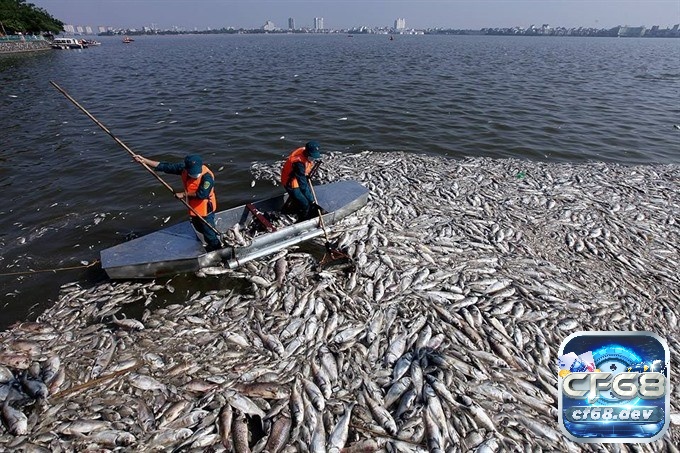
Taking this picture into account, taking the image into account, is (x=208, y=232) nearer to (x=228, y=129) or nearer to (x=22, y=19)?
(x=228, y=129)

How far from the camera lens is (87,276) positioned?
26.5ft

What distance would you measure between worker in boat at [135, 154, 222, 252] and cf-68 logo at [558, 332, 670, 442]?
7092 millimetres

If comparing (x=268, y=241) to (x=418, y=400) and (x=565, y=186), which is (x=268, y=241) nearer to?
(x=418, y=400)

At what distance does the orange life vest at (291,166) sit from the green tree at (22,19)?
263ft

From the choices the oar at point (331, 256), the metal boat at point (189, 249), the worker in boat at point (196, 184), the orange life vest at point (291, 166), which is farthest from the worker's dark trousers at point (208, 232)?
the oar at point (331, 256)

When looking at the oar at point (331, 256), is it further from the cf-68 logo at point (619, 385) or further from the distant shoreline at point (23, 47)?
the distant shoreline at point (23, 47)

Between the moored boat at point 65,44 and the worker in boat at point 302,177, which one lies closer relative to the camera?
the worker in boat at point 302,177

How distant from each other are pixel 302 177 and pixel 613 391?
7.14m

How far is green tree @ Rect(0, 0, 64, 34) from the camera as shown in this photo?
198ft

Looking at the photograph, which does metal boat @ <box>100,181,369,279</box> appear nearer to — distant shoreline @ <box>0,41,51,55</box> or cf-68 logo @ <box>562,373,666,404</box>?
cf-68 logo @ <box>562,373,666,404</box>

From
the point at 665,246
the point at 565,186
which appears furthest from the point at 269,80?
the point at 665,246

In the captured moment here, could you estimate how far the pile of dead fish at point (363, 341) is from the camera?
4.68m

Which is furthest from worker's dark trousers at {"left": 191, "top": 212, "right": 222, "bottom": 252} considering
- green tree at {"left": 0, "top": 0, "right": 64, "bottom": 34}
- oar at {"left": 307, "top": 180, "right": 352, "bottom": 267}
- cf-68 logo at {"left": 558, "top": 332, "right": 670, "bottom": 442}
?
green tree at {"left": 0, "top": 0, "right": 64, "bottom": 34}

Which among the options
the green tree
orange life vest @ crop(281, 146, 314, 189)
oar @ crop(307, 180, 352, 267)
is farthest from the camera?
the green tree
